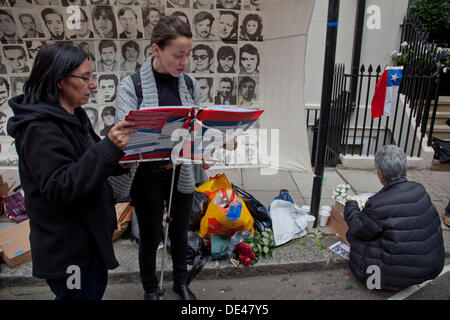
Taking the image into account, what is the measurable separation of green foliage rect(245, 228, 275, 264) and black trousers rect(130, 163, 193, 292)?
0.80 metres

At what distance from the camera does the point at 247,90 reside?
362 centimetres

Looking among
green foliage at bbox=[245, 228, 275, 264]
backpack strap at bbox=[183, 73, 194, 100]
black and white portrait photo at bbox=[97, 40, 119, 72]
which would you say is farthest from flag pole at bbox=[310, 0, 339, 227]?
black and white portrait photo at bbox=[97, 40, 119, 72]

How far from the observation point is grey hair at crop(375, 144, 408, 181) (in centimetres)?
247

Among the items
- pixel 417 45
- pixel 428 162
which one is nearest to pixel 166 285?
pixel 428 162

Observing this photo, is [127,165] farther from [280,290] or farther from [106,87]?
[106,87]

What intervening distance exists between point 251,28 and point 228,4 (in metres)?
0.33

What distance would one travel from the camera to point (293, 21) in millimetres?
3094

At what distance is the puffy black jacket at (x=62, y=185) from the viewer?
52.9 inches

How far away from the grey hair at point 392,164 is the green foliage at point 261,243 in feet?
4.08

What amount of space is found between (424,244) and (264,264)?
1.31 meters

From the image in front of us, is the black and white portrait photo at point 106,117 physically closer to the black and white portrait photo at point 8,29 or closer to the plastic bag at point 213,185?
the black and white portrait photo at point 8,29

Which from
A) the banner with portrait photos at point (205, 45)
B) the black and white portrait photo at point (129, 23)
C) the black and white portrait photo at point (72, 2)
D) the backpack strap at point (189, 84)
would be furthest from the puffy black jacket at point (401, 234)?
the black and white portrait photo at point (72, 2)

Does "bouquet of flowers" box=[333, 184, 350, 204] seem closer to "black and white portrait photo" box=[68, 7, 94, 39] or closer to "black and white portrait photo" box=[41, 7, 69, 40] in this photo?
"black and white portrait photo" box=[68, 7, 94, 39]

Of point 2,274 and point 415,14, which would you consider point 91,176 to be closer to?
point 2,274
